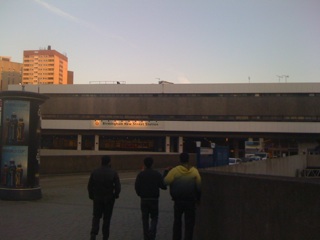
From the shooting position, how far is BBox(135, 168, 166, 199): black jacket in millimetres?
8117

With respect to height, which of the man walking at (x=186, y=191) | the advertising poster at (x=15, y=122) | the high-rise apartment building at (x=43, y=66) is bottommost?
the man walking at (x=186, y=191)

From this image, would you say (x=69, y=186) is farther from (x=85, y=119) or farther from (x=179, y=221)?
(x=85, y=119)

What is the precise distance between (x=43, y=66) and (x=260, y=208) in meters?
180

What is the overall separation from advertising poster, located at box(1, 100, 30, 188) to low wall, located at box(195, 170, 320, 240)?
8015 millimetres

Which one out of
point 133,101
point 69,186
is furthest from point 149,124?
point 69,186

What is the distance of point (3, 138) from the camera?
1487 centimetres

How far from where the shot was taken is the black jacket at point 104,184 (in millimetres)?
8312

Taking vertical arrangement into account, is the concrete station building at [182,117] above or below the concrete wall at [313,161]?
above

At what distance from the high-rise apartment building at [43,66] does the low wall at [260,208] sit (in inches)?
6935

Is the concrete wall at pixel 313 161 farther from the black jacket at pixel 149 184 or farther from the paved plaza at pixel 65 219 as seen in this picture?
the black jacket at pixel 149 184

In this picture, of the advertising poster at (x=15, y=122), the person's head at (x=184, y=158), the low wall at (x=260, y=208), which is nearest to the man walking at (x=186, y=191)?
the person's head at (x=184, y=158)

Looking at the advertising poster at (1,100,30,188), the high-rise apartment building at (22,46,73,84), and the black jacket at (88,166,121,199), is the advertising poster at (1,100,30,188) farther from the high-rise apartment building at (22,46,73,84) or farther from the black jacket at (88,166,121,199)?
the high-rise apartment building at (22,46,73,84)

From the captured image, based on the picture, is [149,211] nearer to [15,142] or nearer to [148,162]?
[148,162]

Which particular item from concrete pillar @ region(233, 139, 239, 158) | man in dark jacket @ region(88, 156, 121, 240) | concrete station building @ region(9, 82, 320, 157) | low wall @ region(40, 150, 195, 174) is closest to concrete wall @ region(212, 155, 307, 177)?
man in dark jacket @ region(88, 156, 121, 240)
